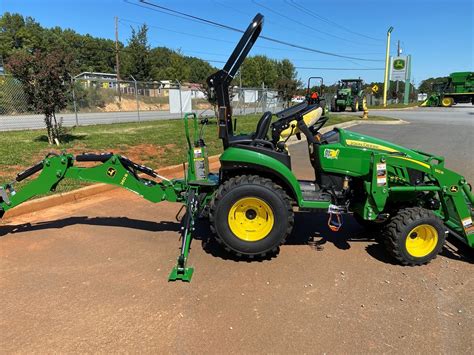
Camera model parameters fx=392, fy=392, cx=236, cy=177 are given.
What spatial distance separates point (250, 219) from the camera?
4.18 meters

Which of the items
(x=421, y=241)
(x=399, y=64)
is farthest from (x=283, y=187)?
(x=399, y=64)

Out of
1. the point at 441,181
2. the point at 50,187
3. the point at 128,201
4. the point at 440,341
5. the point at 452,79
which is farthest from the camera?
the point at 452,79

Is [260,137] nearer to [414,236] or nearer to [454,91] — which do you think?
[414,236]

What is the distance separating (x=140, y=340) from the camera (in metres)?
2.87

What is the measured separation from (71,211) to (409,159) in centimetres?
459

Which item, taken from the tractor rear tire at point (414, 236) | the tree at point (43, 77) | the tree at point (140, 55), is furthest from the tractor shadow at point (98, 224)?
the tree at point (140, 55)

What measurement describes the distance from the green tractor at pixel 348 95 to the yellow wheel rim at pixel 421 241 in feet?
95.9

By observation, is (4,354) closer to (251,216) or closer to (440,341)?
(251,216)

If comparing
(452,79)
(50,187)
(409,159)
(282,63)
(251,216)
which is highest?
(282,63)

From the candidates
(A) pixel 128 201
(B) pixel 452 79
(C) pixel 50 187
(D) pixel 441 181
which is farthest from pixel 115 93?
(B) pixel 452 79

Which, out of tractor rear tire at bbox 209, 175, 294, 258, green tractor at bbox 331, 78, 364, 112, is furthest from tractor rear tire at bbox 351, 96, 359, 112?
tractor rear tire at bbox 209, 175, 294, 258

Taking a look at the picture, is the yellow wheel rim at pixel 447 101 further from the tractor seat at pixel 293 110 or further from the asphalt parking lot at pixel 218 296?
the tractor seat at pixel 293 110

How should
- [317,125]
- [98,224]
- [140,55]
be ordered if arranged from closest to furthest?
[317,125]
[98,224]
[140,55]

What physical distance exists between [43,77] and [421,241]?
9536 mm
